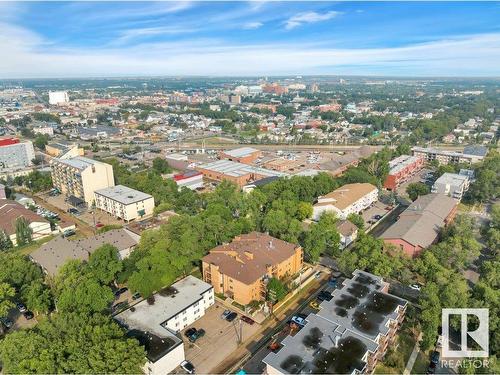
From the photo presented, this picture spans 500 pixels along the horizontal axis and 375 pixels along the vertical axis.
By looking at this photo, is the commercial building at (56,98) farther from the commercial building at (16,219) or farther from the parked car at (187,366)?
the parked car at (187,366)

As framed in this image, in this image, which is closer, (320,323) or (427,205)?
(320,323)

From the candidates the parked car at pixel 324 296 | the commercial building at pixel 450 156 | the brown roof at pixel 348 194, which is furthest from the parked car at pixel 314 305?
the commercial building at pixel 450 156

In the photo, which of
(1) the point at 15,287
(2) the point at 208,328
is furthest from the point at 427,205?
(1) the point at 15,287

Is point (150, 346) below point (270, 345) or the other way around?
the other way around

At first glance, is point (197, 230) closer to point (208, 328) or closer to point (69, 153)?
point (208, 328)

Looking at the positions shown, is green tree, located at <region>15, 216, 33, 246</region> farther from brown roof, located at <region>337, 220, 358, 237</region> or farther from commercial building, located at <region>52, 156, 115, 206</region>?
brown roof, located at <region>337, 220, 358, 237</region>
